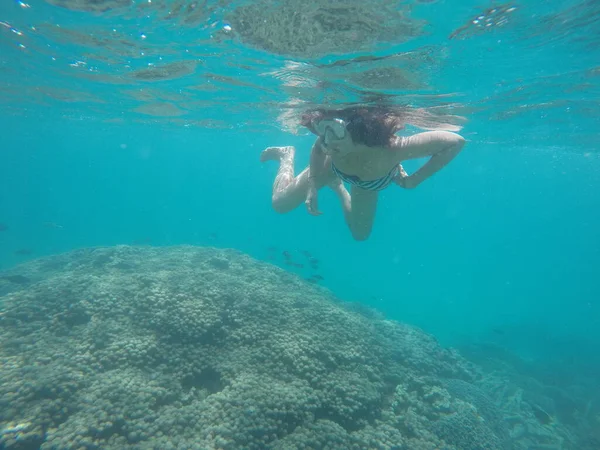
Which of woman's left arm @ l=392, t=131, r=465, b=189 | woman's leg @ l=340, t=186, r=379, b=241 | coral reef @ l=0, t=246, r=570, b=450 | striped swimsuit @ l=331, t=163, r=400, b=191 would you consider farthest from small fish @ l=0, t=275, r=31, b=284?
woman's left arm @ l=392, t=131, r=465, b=189

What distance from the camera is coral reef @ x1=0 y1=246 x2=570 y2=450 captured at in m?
5.23

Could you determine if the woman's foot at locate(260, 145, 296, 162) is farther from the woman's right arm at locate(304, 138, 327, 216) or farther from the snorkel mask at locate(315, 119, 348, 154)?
the snorkel mask at locate(315, 119, 348, 154)

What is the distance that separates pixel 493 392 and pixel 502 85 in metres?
11.6

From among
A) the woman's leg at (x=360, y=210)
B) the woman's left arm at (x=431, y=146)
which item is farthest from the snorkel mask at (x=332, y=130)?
the woman's leg at (x=360, y=210)

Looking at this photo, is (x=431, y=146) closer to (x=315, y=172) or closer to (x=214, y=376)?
(x=315, y=172)

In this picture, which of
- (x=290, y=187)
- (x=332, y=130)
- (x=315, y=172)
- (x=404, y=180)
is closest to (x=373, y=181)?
(x=404, y=180)

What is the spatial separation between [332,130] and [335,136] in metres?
0.11

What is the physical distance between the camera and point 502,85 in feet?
39.1

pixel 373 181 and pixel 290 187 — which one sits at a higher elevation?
pixel 373 181

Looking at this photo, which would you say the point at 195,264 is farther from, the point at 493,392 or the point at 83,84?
the point at 83,84

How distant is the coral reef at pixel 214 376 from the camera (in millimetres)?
5234

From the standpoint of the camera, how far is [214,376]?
669 cm

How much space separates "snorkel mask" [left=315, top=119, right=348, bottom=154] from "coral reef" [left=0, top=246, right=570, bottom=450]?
4.65m

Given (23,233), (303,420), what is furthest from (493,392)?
(23,233)
